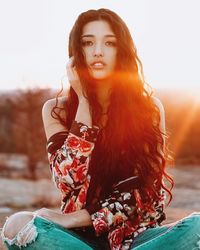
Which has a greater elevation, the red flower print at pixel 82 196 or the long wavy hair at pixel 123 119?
the long wavy hair at pixel 123 119

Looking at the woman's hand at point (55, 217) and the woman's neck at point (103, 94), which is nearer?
the woman's hand at point (55, 217)

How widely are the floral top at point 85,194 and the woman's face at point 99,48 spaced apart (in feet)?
1.00

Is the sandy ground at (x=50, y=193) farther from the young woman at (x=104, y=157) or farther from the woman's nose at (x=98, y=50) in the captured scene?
the woman's nose at (x=98, y=50)

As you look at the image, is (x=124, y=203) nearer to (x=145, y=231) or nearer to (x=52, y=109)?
(x=145, y=231)

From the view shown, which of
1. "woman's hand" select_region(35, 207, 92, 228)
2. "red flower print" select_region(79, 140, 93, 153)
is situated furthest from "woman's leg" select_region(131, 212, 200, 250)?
"red flower print" select_region(79, 140, 93, 153)

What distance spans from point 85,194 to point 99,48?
0.73 meters

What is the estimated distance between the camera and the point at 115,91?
3.27m

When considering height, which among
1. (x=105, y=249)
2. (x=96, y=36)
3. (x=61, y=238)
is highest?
(x=96, y=36)

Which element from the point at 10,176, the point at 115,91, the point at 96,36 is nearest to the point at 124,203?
the point at 115,91

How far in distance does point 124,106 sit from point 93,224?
2.27 feet

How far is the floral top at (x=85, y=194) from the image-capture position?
2.93 meters

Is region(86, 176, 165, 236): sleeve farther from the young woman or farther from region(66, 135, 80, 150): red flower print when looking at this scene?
region(66, 135, 80, 150): red flower print

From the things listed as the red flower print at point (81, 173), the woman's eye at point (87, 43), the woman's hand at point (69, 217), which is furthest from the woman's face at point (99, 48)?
the woman's hand at point (69, 217)

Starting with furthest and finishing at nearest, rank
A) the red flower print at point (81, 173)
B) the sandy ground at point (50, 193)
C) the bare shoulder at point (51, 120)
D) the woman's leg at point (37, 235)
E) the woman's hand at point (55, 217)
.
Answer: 1. the sandy ground at point (50, 193)
2. the bare shoulder at point (51, 120)
3. the red flower print at point (81, 173)
4. the woman's hand at point (55, 217)
5. the woman's leg at point (37, 235)
